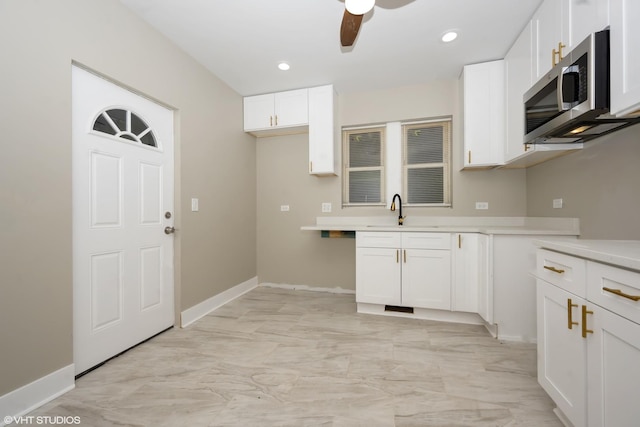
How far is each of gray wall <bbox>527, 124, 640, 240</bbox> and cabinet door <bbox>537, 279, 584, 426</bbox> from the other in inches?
30.9

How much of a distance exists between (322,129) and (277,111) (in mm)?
656

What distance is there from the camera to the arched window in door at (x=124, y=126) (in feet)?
6.35

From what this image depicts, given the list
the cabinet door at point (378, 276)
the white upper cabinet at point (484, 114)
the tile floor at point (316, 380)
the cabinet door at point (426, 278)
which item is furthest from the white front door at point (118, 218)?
the white upper cabinet at point (484, 114)

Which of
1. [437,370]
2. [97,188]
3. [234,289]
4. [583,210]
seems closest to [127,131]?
[97,188]

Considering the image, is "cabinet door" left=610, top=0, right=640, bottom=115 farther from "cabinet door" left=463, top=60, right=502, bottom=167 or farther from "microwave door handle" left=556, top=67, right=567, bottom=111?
"cabinet door" left=463, top=60, right=502, bottom=167

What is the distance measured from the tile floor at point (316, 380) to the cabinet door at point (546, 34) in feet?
7.20

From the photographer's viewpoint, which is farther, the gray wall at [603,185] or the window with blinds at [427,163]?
the window with blinds at [427,163]

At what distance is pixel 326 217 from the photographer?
365 cm

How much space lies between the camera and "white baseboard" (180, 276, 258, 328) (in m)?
2.61

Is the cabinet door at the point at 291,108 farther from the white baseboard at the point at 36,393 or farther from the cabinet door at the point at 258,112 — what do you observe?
the white baseboard at the point at 36,393

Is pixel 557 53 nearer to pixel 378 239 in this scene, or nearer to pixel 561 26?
pixel 561 26

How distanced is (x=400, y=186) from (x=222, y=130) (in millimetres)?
2304

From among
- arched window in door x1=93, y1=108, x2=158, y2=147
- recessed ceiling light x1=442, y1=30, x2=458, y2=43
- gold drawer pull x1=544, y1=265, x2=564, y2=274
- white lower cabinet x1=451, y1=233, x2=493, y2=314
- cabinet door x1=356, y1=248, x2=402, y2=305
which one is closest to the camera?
gold drawer pull x1=544, y1=265, x2=564, y2=274

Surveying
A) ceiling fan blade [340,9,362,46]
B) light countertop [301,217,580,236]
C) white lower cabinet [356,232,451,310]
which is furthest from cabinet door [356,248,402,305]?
ceiling fan blade [340,9,362,46]
